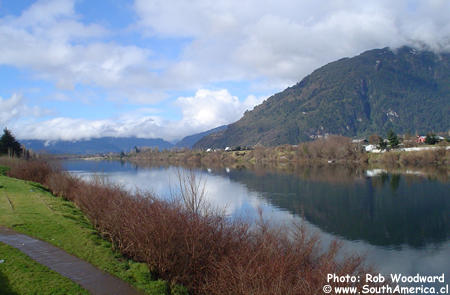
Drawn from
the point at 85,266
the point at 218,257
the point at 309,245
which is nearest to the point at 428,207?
the point at 309,245

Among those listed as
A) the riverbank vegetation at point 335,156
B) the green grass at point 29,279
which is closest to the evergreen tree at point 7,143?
the green grass at point 29,279

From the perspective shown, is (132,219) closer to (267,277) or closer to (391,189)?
(267,277)

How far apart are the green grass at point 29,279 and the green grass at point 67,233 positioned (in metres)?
2.10

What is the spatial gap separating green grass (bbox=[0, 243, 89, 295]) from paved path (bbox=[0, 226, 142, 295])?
15.6 inches

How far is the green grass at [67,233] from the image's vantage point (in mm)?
13479

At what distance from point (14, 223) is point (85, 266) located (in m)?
7.76

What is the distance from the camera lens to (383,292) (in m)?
12.0

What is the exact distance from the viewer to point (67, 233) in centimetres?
1797

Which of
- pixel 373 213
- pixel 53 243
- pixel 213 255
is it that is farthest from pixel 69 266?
pixel 373 213

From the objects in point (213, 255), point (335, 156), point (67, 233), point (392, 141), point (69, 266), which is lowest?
point (213, 255)

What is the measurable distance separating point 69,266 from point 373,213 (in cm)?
3682

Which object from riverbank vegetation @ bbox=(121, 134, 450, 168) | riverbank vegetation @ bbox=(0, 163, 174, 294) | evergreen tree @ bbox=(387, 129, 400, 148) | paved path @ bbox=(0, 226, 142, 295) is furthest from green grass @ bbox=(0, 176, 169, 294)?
evergreen tree @ bbox=(387, 129, 400, 148)

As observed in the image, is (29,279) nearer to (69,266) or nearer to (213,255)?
(69,266)

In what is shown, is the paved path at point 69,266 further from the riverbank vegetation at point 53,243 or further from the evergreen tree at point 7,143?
the evergreen tree at point 7,143
